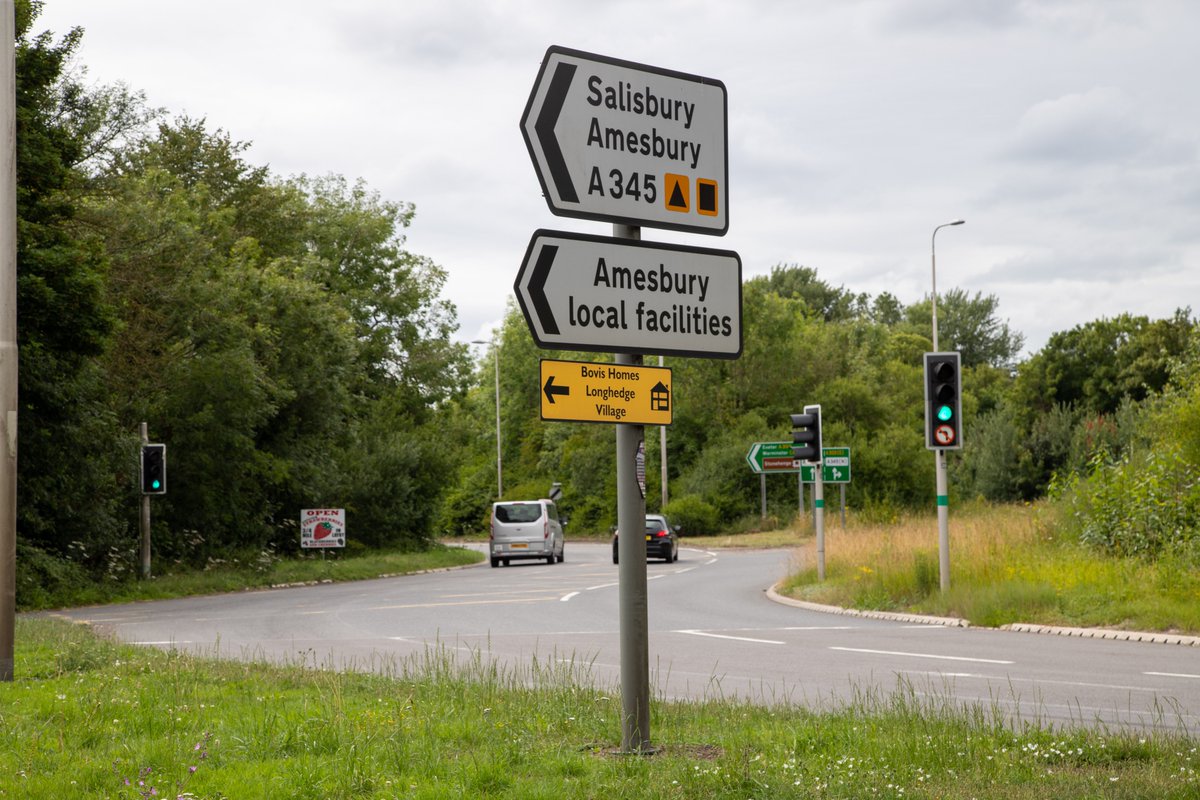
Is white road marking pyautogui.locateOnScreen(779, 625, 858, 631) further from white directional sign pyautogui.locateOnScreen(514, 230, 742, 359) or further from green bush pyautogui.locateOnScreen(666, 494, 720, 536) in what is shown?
green bush pyautogui.locateOnScreen(666, 494, 720, 536)

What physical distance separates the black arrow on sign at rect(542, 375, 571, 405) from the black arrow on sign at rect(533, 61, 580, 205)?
0.88 m

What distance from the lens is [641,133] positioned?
21.1 ft

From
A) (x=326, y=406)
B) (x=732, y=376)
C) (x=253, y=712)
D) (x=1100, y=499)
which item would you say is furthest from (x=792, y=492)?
(x=253, y=712)

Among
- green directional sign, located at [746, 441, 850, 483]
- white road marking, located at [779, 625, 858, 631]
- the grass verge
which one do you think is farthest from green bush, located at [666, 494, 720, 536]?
white road marking, located at [779, 625, 858, 631]

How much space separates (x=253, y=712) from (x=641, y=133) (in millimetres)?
4495

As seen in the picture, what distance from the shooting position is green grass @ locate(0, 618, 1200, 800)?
229 inches

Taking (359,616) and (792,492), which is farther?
(792,492)

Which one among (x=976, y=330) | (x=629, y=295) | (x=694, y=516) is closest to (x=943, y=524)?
(x=629, y=295)

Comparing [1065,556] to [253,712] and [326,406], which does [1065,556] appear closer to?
[253,712]

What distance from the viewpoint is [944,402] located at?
19.7m

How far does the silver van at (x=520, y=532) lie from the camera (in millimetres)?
42531

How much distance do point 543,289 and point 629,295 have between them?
50cm

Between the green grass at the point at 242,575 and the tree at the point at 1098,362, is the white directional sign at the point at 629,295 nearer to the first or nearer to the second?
the green grass at the point at 242,575

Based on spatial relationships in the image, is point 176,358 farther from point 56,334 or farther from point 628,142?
point 628,142
